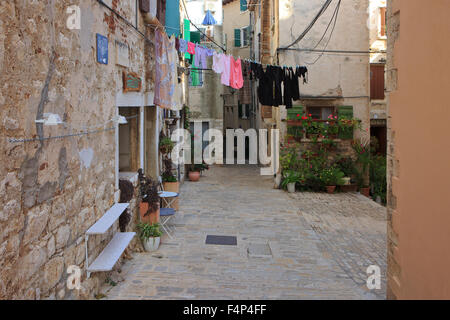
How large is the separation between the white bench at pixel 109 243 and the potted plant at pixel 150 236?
87 centimetres

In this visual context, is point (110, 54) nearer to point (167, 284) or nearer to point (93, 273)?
point (93, 273)

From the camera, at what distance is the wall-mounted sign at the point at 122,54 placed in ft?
18.5

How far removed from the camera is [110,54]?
529 cm

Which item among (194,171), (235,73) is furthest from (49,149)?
(194,171)

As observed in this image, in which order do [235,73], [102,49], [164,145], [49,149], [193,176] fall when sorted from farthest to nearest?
[193,176]
[235,73]
[164,145]
[102,49]
[49,149]

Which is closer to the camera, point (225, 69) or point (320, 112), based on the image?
point (225, 69)

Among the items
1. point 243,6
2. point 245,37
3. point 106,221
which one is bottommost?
point 106,221

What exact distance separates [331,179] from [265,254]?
277 inches

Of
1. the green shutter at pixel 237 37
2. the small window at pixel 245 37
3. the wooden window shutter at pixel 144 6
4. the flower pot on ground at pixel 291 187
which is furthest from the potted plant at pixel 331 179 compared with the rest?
the green shutter at pixel 237 37

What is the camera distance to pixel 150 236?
21.4ft

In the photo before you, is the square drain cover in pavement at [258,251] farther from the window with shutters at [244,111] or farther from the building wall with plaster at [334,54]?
the window with shutters at [244,111]

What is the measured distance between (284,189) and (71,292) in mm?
10254

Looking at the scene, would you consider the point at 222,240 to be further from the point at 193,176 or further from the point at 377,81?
the point at 377,81
